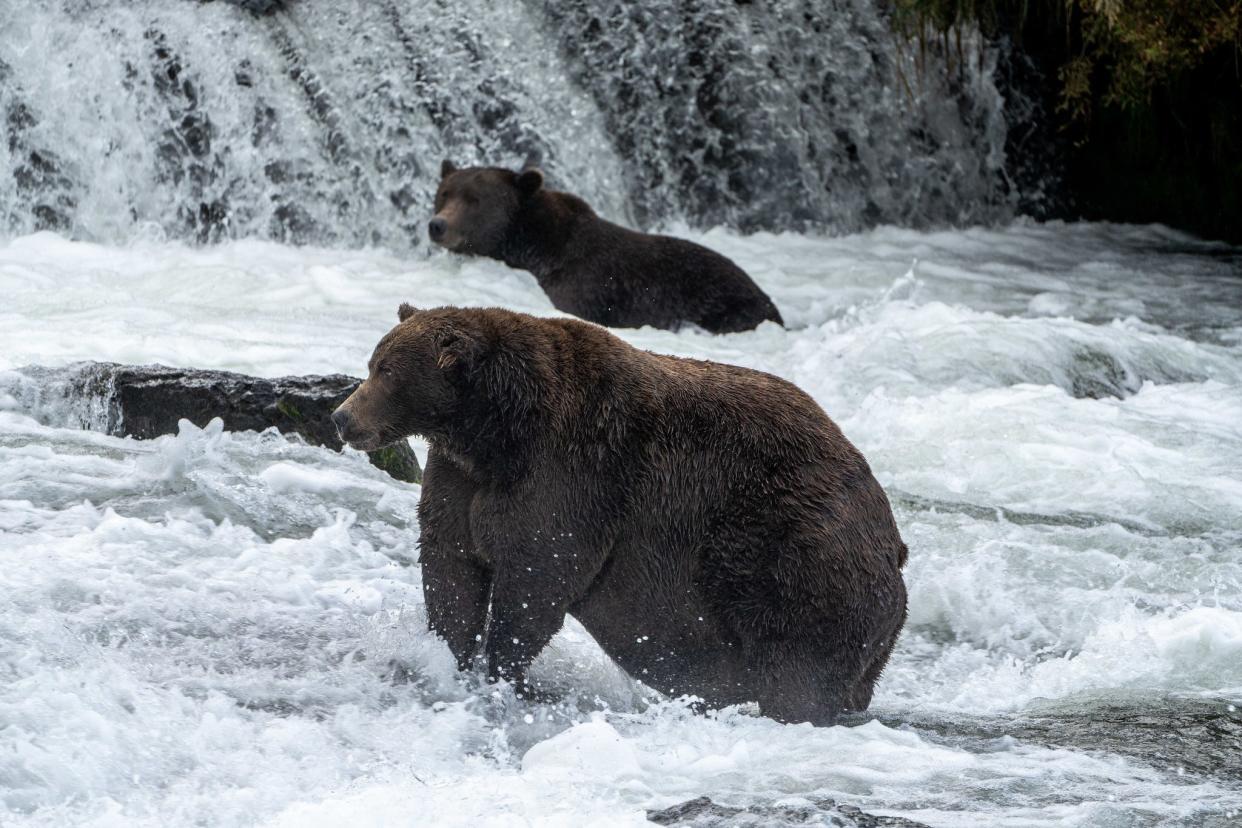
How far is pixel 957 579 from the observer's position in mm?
6906

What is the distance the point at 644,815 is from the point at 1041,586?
3353 mm

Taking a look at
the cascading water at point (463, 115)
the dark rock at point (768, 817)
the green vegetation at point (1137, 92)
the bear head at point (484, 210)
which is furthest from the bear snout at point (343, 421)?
the green vegetation at point (1137, 92)

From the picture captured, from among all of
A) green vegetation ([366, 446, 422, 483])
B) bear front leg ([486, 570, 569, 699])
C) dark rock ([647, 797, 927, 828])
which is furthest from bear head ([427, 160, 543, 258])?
dark rock ([647, 797, 927, 828])

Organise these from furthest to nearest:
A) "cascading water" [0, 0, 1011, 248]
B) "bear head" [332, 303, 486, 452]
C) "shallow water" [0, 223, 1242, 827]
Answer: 1. "cascading water" [0, 0, 1011, 248]
2. "bear head" [332, 303, 486, 452]
3. "shallow water" [0, 223, 1242, 827]

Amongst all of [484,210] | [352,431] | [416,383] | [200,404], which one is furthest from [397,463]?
[484,210]

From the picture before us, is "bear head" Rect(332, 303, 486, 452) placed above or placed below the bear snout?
above

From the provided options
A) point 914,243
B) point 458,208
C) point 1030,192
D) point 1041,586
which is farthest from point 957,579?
point 1030,192

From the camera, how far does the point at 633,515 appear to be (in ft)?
16.8

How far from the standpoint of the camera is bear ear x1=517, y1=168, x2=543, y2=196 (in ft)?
39.5

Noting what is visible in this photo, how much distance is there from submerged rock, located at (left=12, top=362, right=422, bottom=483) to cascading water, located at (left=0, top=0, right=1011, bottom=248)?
6.09 m

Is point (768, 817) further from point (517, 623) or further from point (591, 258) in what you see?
point (591, 258)

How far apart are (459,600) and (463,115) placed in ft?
34.9

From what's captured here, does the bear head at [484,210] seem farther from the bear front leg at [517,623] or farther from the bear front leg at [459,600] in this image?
the bear front leg at [517,623]

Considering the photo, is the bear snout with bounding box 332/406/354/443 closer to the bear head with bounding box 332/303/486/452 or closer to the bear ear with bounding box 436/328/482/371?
the bear head with bounding box 332/303/486/452
